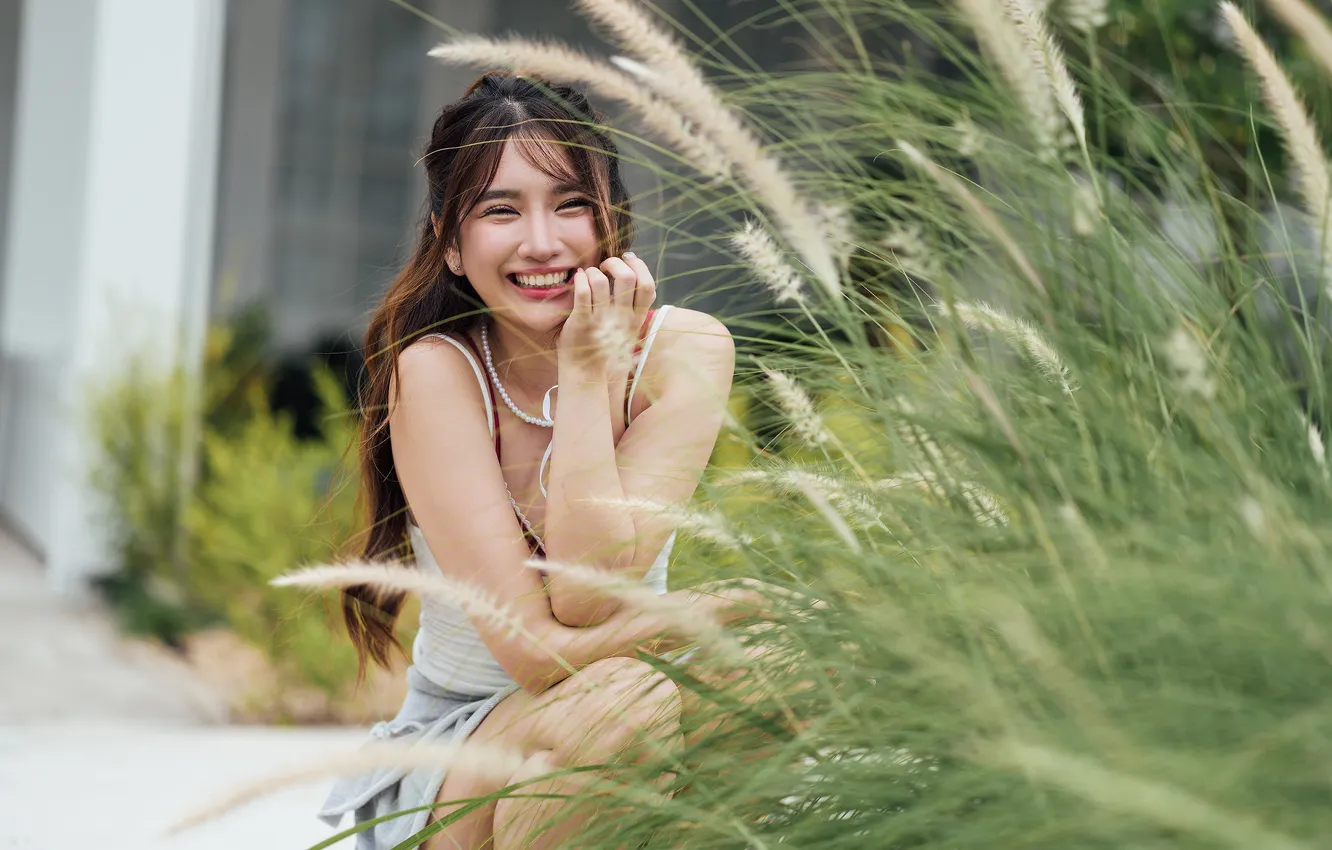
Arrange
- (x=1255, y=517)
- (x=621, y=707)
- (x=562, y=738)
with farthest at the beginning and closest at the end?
(x=562, y=738) < (x=621, y=707) < (x=1255, y=517)

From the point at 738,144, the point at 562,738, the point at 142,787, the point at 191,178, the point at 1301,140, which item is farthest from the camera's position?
the point at 191,178

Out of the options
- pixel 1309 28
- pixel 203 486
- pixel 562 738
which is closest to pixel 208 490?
pixel 203 486

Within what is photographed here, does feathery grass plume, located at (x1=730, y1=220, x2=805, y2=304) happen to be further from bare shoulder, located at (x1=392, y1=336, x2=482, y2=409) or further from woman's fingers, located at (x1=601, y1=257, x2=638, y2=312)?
bare shoulder, located at (x1=392, y1=336, x2=482, y2=409)

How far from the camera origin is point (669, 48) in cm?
122

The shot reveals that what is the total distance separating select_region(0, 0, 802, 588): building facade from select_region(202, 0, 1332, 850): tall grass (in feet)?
15.3

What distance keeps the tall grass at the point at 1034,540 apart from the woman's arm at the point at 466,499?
0.37m

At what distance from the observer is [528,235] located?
6.31 feet

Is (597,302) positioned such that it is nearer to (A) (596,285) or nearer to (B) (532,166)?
(A) (596,285)

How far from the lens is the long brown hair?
1.95 metres

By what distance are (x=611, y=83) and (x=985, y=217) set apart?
365mm

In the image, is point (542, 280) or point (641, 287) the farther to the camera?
point (542, 280)

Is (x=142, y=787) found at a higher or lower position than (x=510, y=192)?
lower

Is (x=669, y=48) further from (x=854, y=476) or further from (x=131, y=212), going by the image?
(x=131, y=212)

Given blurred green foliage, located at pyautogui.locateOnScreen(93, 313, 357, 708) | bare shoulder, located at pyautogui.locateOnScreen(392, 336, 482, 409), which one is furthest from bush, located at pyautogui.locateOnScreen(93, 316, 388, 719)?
bare shoulder, located at pyautogui.locateOnScreen(392, 336, 482, 409)
